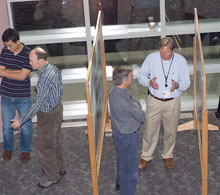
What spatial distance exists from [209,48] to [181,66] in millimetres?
2189

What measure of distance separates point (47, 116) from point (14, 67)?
94 cm

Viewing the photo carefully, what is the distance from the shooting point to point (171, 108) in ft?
17.6

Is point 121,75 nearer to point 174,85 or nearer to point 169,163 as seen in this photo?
point 174,85

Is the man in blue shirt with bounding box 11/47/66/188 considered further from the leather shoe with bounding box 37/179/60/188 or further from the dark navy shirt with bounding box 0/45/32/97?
the dark navy shirt with bounding box 0/45/32/97

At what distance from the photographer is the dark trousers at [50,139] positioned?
5.05m

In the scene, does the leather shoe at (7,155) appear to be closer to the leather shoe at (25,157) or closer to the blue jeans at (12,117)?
the blue jeans at (12,117)

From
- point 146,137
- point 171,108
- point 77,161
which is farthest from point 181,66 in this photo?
point 77,161

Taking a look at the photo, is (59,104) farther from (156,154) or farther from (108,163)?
(156,154)

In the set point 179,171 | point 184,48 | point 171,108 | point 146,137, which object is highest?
point 184,48

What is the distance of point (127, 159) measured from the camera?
15.4 ft

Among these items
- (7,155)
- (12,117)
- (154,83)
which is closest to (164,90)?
(154,83)

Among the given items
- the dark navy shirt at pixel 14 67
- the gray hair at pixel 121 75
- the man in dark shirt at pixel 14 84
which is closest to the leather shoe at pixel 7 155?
the man in dark shirt at pixel 14 84

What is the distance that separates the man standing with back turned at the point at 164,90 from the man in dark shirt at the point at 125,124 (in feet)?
2.18

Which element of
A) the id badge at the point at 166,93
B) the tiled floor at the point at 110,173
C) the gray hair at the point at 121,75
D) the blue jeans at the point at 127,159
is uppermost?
the gray hair at the point at 121,75
